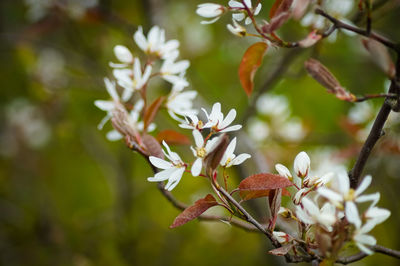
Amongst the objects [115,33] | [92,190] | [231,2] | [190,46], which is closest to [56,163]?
[92,190]

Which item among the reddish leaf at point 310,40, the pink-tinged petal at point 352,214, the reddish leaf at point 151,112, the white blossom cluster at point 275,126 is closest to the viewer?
the pink-tinged petal at point 352,214

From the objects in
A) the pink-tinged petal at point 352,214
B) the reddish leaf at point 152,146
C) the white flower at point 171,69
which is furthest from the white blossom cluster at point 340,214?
the white flower at point 171,69

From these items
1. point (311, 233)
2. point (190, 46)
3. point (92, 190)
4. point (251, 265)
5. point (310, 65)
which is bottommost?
point (92, 190)

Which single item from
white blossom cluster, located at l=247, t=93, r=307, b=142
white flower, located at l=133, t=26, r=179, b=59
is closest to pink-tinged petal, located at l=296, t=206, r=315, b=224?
white flower, located at l=133, t=26, r=179, b=59

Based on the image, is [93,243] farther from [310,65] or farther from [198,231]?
[310,65]

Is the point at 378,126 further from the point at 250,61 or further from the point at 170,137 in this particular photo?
the point at 170,137

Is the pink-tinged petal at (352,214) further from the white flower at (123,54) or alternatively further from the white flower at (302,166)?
the white flower at (123,54)

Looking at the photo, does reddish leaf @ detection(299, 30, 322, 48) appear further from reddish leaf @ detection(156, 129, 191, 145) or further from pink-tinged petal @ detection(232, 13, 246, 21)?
reddish leaf @ detection(156, 129, 191, 145)

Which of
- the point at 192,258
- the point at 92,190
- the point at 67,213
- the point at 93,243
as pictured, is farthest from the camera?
the point at 92,190
